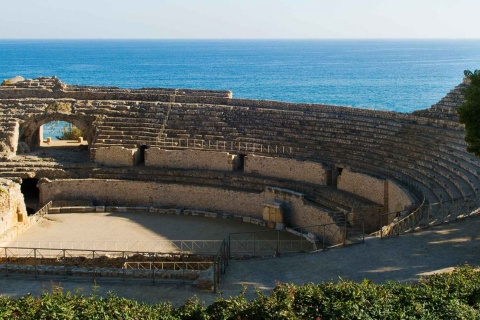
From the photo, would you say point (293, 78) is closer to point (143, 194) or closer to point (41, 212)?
point (143, 194)

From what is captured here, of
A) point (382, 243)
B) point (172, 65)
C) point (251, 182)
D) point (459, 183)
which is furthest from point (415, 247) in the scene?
point (172, 65)

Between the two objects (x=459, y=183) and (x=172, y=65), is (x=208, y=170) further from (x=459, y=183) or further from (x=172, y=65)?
(x=172, y=65)

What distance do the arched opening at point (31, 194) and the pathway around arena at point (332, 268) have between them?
1383 cm

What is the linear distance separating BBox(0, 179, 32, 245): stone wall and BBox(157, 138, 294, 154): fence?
7468 millimetres

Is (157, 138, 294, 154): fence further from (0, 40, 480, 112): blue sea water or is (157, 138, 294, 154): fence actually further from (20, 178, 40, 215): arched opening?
(0, 40, 480, 112): blue sea water

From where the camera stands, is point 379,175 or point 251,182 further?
point 251,182

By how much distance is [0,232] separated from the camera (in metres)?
27.4

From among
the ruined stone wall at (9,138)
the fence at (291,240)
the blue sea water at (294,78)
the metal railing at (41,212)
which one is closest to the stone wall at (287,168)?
the fence at (291,240)

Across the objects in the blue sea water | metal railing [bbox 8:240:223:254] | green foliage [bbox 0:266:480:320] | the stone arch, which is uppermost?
the blue sea water

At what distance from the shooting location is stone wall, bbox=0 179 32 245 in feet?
91.0

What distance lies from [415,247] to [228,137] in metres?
15.6

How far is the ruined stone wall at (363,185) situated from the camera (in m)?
27.5

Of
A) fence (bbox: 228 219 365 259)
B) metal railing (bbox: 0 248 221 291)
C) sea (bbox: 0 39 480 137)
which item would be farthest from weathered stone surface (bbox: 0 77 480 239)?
sea (bbox: 0 39 480 137)

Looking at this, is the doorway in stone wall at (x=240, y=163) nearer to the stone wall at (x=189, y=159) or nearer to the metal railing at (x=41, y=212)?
the stone wall at (x=189, y=159)
